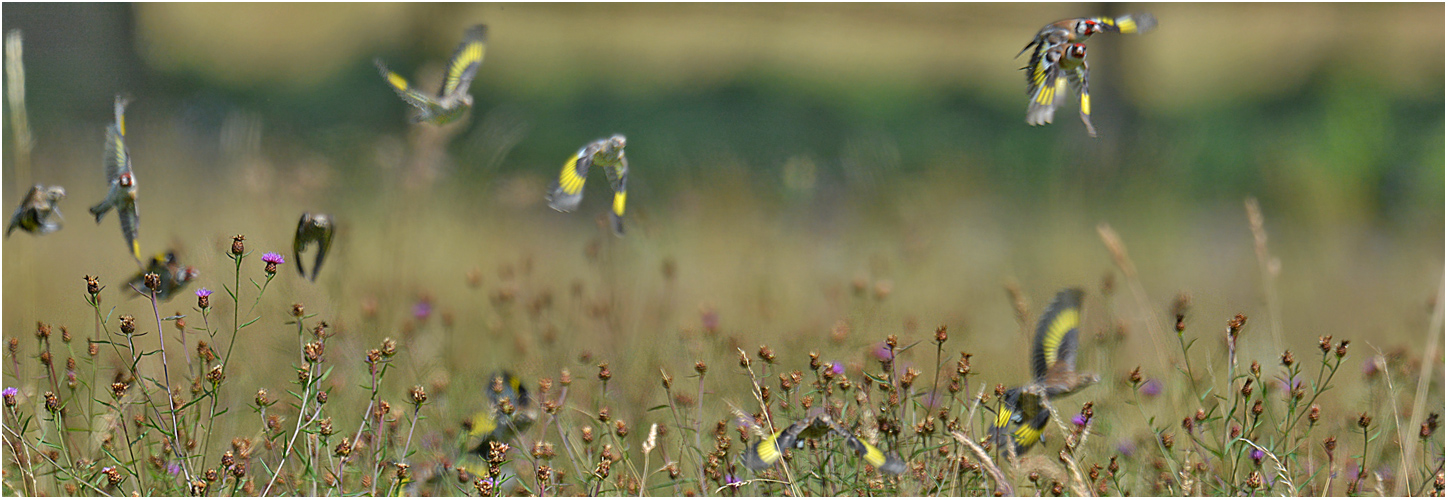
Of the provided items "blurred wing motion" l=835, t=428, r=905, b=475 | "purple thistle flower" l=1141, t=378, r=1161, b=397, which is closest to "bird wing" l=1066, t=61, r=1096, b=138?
"blurred wing motion" l=835, t=428, r=905, b=475

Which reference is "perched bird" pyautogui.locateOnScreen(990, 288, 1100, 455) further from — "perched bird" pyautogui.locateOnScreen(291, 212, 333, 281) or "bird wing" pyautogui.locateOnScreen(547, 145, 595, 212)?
"perched bird" pyautogui.locateOnScreen(291, 212, 333, 281)

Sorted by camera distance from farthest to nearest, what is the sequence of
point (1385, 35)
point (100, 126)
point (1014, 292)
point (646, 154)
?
point (1385, 35), point (646, 154), point (100, 126), point (1014, 292)

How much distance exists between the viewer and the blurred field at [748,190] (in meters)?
2.87

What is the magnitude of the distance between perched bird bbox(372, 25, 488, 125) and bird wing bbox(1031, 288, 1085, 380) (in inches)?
46.1

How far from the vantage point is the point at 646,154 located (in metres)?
7.09

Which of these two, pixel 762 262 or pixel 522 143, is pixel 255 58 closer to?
pixel 522 143

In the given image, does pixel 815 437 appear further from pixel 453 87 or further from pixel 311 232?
pixel 453 87

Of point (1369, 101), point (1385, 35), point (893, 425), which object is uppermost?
point (1385, 35)

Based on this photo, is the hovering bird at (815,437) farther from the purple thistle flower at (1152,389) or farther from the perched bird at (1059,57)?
the purple thistle flower at (1152,389)

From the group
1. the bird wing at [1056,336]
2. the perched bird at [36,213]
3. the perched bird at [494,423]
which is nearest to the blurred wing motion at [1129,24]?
the bird wing at [1056,336]

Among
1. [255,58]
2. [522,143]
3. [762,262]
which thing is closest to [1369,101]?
[762,262]

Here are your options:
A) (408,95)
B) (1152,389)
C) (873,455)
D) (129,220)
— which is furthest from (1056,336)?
(129,220)

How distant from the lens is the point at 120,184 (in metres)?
1.62

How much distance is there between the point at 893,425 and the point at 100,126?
6270 millimetres
